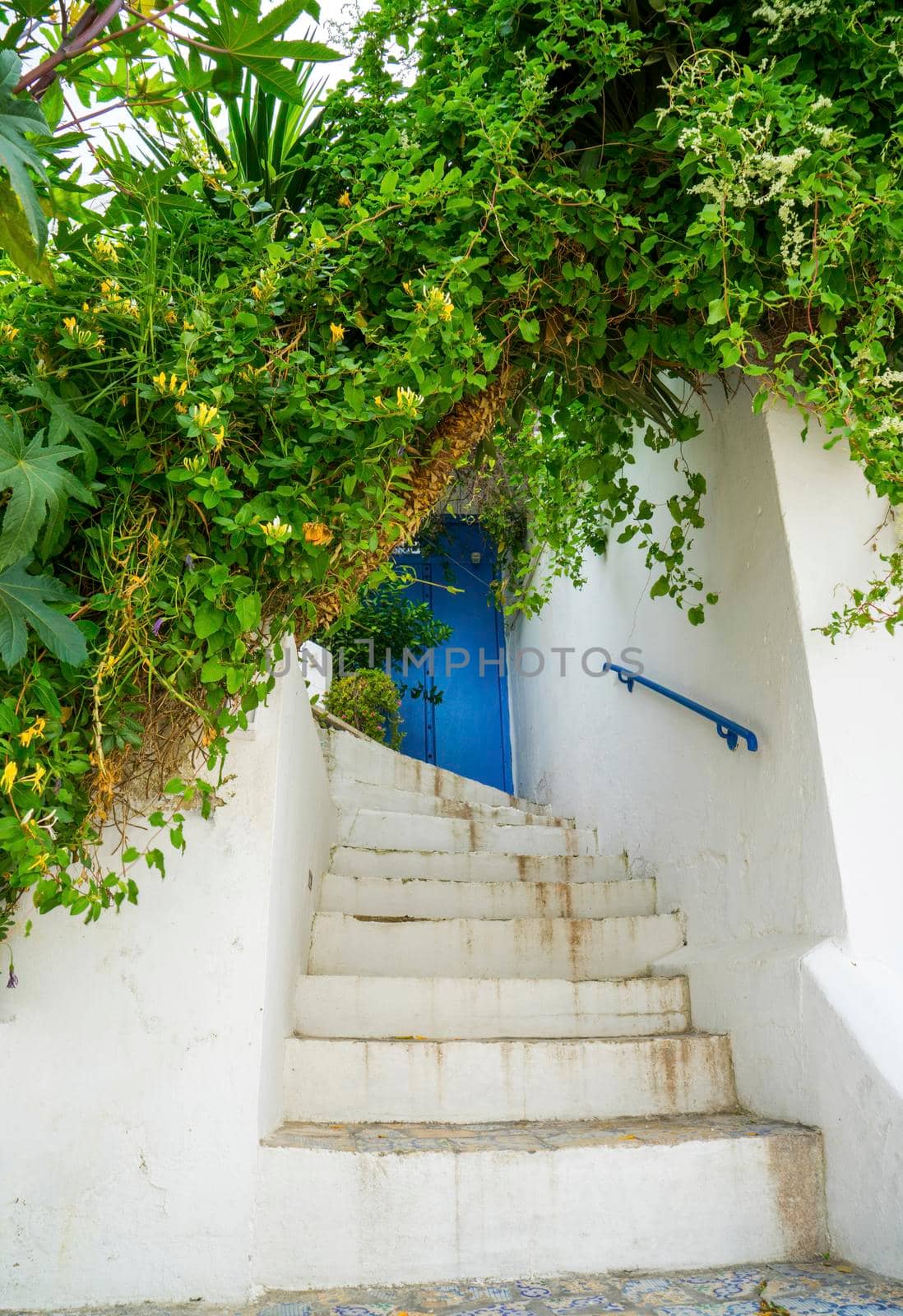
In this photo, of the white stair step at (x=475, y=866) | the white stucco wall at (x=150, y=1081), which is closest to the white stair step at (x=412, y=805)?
the white stair step at (x=475, y=866)

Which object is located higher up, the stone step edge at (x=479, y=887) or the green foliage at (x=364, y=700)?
the green foliage at (x=364, y=700)

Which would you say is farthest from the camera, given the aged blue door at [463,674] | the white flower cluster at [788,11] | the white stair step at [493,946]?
the aged blue door at [463,674]

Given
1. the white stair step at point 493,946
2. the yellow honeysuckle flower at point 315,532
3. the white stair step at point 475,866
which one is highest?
the yellow honeysuckle flower at point 315,532

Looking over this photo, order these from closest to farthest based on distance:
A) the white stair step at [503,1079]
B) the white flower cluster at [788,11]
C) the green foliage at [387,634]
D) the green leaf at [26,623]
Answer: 1. the green leaf at [26,623]
2. the white flower cluster at [788,11]
3. the white stair step at [503,1079]
4. the green foliage at [387,634]

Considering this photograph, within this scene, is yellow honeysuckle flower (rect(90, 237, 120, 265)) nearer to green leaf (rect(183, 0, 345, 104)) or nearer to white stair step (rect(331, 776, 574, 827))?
green leaf (rect(183, 0, 345, 104))

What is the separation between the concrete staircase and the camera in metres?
1.88

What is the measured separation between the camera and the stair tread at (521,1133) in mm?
1969

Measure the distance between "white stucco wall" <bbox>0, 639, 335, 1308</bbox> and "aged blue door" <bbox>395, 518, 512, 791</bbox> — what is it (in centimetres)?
419

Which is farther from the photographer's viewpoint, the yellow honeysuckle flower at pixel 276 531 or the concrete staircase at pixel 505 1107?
the concrete staircase at pixel 505 1107

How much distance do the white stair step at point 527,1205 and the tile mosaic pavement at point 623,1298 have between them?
0.04 meters

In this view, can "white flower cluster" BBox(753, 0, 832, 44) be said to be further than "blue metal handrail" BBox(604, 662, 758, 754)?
No

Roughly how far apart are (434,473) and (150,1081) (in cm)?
144

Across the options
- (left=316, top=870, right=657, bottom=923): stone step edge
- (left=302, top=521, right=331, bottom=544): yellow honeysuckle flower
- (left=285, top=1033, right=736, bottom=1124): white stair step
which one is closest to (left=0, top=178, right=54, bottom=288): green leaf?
(left=302, top=521, right=331, bottom=544): yellow honeysuckle flower

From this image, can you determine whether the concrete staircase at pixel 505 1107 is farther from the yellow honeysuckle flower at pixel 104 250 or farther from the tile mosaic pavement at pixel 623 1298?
the yellow honeysuckle flower at pixel 104 250
